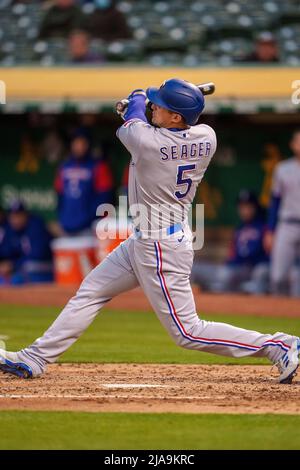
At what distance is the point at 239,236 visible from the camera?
12539mm

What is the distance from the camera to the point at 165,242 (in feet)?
18.8

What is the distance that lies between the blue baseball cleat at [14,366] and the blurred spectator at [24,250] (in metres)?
6.88

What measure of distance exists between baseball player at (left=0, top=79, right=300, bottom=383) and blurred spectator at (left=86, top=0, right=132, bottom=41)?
8.44 meters

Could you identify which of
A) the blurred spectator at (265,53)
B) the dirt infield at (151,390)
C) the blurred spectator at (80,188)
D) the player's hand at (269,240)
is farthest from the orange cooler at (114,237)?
the dirt infield at (151,390)

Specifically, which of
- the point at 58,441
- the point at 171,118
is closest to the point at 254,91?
the point at 171,118

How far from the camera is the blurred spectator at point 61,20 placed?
14398 millimetres

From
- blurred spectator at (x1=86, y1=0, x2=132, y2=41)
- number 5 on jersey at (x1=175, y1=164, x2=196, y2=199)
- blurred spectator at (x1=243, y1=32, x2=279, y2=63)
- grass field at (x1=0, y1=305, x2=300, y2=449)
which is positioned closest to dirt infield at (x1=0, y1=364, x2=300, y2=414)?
grass field at (x1=0, y1=305, x2=300, y2=449)

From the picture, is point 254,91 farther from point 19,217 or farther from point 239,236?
point 19,217

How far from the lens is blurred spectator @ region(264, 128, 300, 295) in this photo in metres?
11.5

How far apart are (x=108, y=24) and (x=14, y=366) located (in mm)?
8813

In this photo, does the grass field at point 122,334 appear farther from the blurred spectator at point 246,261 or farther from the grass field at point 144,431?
the grass field at point 144,431

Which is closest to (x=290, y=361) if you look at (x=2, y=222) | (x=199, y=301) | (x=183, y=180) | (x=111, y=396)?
(x=111, y=396)

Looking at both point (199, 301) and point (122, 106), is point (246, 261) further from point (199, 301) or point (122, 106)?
point (122, 106)

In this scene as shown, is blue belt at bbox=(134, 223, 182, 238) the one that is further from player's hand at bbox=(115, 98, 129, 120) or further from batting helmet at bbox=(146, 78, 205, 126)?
player's hand at bbox=(115, 98, 129, 120)
